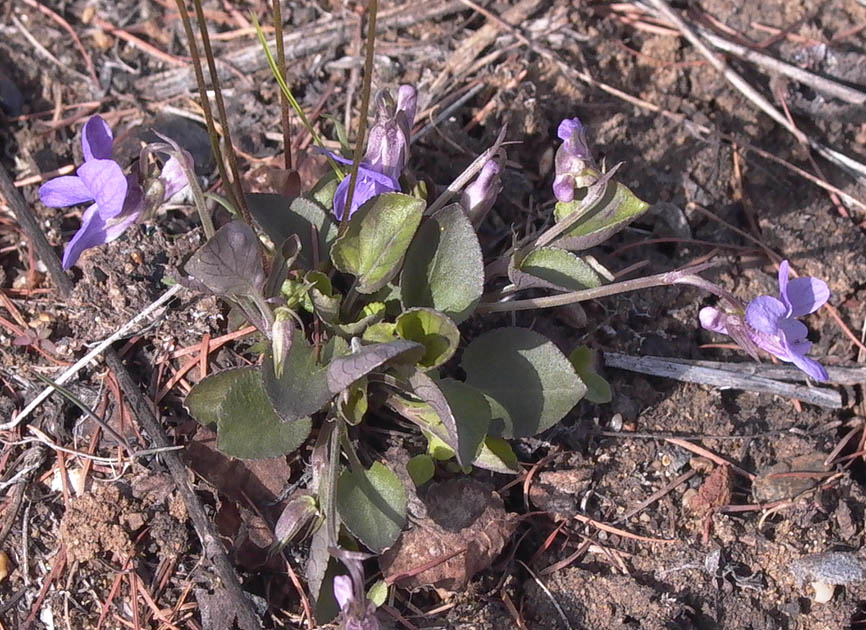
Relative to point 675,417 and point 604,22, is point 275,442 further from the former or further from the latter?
point 604,22

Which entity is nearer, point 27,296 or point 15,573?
point 15,573

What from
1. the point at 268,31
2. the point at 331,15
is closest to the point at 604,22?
the point at 331,15

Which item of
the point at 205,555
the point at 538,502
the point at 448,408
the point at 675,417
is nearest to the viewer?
the point at 448,408

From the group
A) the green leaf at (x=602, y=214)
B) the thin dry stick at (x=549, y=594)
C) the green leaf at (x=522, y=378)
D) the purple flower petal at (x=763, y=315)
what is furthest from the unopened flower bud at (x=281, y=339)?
the purple flower petal at (x=763, y=315)

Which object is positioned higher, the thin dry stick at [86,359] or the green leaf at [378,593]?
the thin dry stick at [86,359]

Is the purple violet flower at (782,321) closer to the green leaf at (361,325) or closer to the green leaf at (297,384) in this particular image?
the green leaf at (361,325)

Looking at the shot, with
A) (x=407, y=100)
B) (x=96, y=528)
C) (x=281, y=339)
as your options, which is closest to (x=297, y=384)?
(x=281, y=339)
